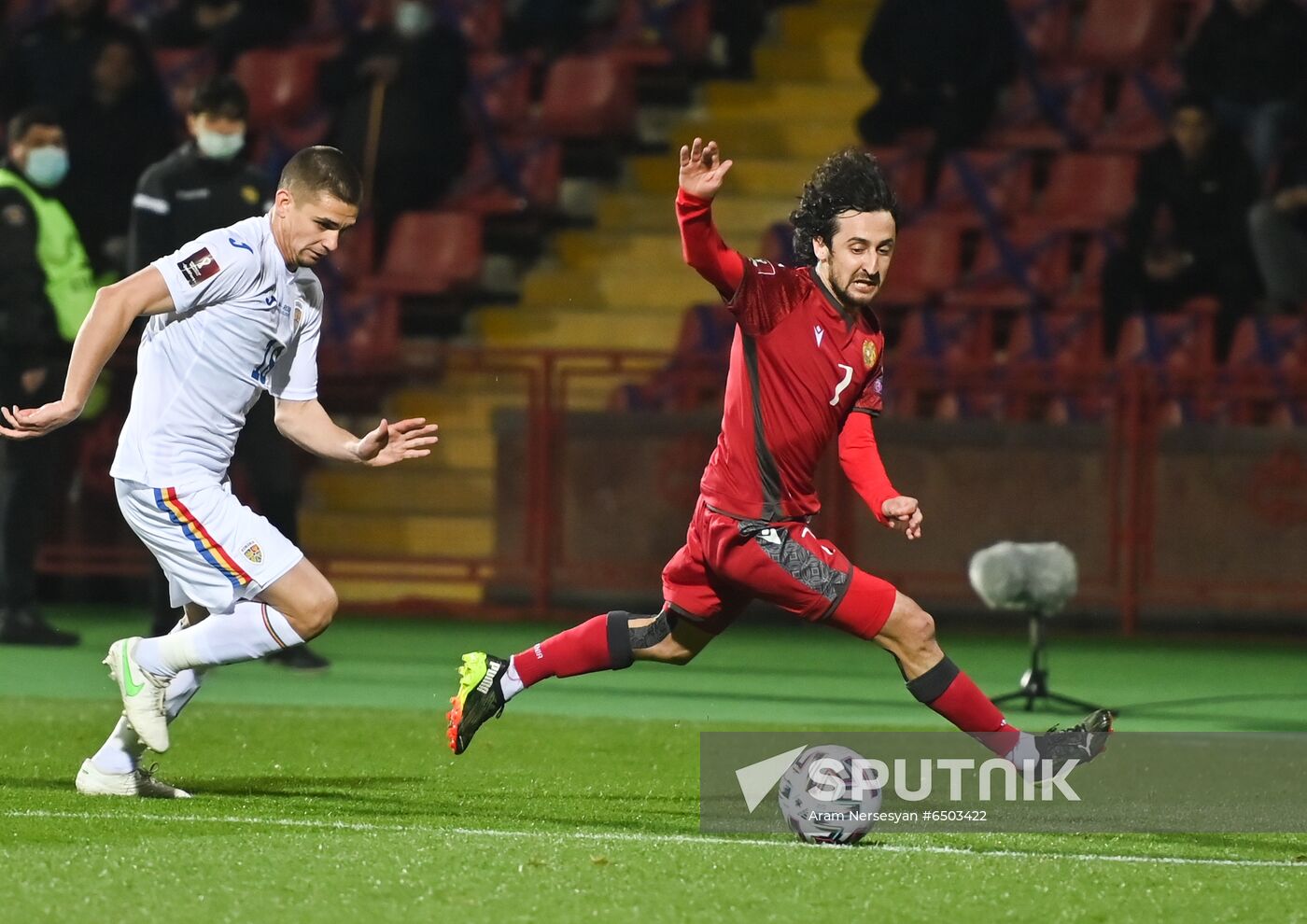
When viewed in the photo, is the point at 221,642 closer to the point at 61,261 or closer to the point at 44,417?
the point at 44,417

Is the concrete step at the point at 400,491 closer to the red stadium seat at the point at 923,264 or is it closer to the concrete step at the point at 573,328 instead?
the concrete step at the point at 573,328

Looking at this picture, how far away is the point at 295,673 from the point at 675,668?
195 cm

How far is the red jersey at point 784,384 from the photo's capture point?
736 cm

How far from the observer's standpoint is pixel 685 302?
A: 1659cm

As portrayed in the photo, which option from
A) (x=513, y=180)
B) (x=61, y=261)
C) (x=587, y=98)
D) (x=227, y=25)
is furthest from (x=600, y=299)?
(x=61, y=261)

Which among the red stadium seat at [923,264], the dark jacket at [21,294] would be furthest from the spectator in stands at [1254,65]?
the dark jacket at [21,294]

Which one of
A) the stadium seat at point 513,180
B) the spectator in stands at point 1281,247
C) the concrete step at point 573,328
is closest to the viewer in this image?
the spectator in stands at point 1281,247

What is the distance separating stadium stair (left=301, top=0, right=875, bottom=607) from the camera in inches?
570

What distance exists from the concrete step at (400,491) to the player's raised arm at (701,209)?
745 centimetres

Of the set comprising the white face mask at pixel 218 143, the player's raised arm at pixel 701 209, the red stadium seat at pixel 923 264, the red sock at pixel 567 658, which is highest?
the white face mask at pixel 218 143

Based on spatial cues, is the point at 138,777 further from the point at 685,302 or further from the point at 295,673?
the point at 685,302

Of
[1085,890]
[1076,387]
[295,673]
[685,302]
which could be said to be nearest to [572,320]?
[685,302]

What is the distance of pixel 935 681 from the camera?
7.33 metres

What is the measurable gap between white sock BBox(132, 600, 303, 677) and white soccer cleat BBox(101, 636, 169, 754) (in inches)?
1.1
